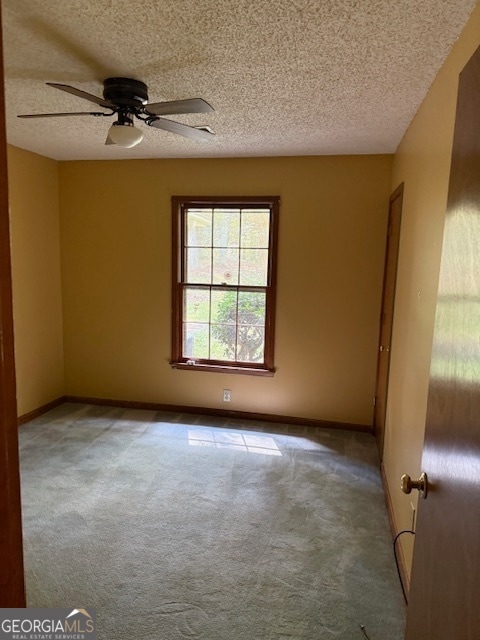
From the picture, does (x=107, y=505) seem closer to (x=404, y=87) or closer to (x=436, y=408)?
(x=436, y=408)

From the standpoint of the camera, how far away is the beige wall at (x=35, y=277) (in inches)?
144

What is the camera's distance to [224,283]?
3.90 metres

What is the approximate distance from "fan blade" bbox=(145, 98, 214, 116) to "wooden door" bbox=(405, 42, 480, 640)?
126 centimetres

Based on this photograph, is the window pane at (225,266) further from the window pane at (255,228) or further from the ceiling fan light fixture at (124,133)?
the ceiling fan light fixture at (124,133)

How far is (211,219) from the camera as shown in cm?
386

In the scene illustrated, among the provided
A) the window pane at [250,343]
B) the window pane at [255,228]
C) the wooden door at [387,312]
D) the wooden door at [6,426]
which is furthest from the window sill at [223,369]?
the wooden door at [6,426]

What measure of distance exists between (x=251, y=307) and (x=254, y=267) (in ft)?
1.28

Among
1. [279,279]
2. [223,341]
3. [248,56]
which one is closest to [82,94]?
[248,56]

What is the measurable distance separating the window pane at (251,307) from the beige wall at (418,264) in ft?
4.62

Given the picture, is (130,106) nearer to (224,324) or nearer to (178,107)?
(178,107)

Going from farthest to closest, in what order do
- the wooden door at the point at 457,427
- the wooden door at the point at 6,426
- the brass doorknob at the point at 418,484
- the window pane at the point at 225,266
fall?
the window pane at the point at 225,266 < the brass doorknob at the point at 418,484 < the wooden door at the point at 457,427 < the wooden door at the point at 6,426

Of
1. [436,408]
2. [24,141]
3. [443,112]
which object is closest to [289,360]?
[443,112]

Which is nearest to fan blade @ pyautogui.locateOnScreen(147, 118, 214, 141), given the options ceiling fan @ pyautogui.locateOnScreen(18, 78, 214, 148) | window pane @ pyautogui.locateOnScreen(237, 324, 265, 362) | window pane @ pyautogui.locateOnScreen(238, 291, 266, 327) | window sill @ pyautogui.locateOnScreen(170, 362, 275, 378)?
ceiling fan @ pyautogui.locateOnScreen(18, 78, 214, 148)

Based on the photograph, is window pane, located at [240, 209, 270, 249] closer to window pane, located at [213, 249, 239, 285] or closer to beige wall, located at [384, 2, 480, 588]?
window pane, located at [213, 249, 239, 285]
